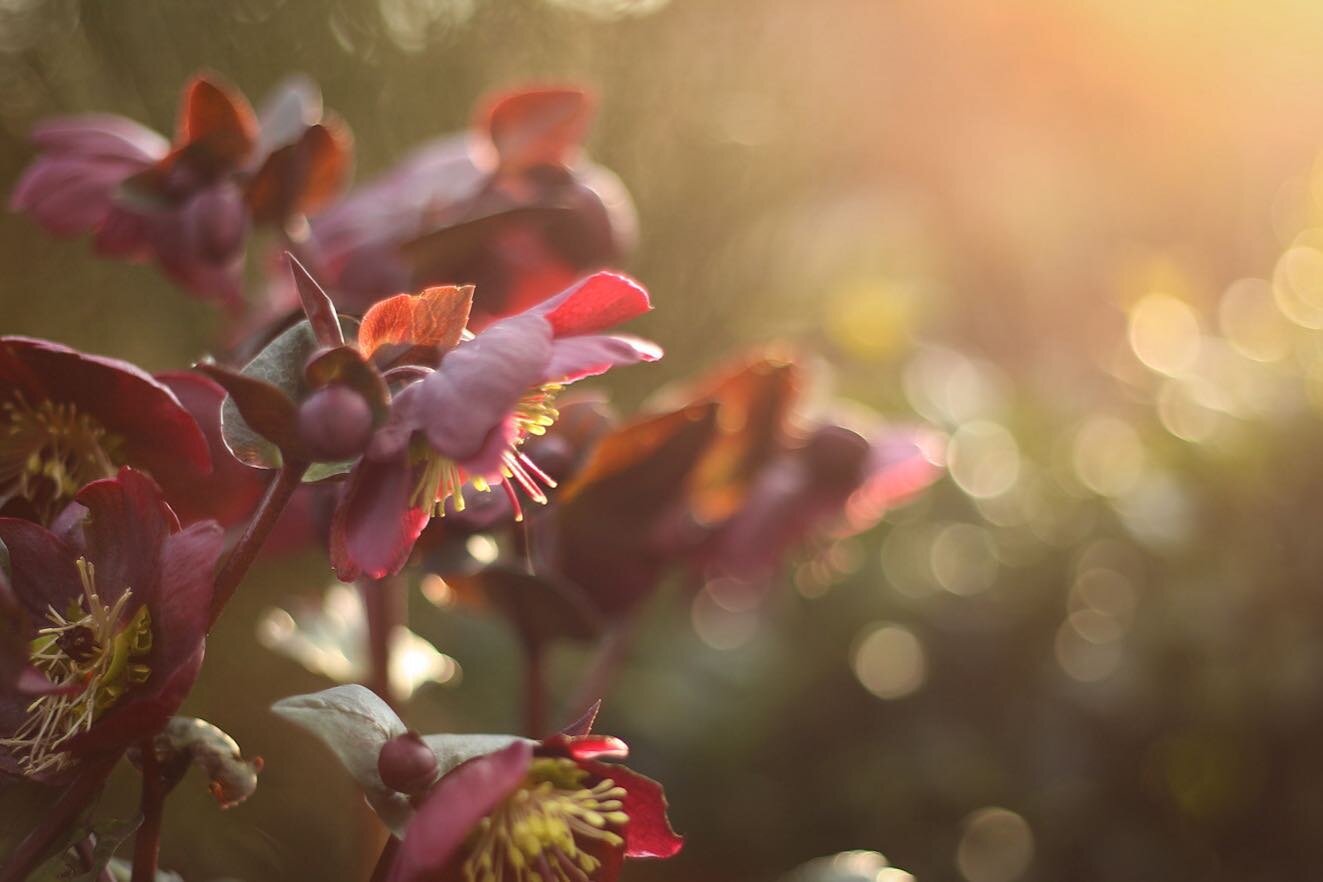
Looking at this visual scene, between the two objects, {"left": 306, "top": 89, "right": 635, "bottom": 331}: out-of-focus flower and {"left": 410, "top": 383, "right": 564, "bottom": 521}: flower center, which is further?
{"left": 306, "top": 89, "right": 635, "bottom": 331}: out-of-focus flower

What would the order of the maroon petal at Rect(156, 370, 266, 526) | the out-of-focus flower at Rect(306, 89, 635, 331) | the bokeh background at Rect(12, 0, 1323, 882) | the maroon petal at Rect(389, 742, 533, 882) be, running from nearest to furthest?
1. the maroon petal at Rect(389, 742, 533, 882)
2. the maroon petal at Rect(156, 370, 266, 526)
3. the out-of-focus flower at Rect(306, 89, 635, 331)
4. the bokeh background at Rect(12, 0, 1323, 882)

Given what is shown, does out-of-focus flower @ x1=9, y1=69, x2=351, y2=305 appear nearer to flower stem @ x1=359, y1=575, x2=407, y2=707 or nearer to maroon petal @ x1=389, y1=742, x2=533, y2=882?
flower stem @ x1=359, y1=575, x2=407, y2=707

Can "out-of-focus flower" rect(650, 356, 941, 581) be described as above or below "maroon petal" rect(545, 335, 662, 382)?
below

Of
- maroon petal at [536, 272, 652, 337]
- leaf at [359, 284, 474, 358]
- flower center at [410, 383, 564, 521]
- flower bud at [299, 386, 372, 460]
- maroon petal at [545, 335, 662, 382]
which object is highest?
maroon petal at [536, 272, 652, 337]

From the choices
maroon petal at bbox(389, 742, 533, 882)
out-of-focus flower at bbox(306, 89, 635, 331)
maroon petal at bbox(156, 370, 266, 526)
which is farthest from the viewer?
out-of-focus flower at bbox(306, 89, 635, 331)

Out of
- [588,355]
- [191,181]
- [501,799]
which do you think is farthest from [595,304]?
[191,181]

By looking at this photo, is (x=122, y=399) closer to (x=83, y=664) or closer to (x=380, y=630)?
(x=83, y=664)

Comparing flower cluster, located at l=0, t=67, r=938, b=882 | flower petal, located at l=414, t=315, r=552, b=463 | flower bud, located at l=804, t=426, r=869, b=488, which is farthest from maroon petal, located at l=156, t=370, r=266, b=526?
flower bud, located at l=804, t=426, r=869, b=488
